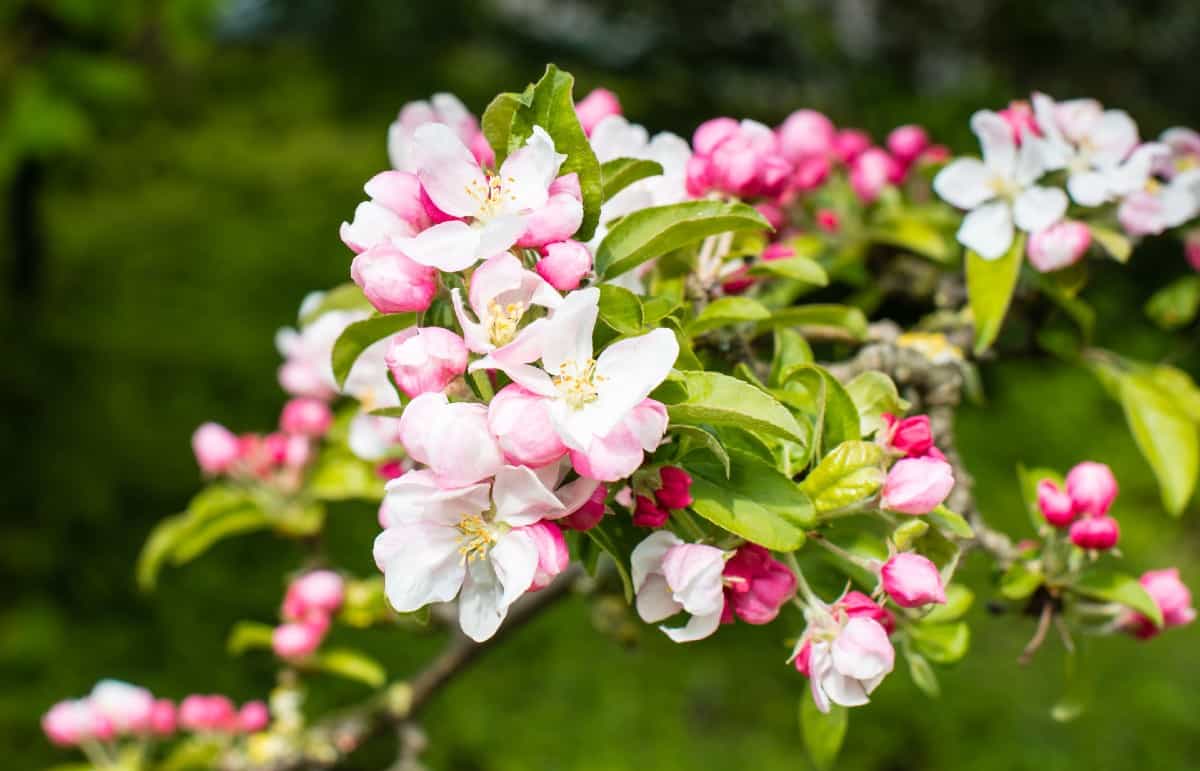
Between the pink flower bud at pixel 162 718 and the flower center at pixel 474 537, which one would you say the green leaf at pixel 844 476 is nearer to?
the flower center at pixel 474 537

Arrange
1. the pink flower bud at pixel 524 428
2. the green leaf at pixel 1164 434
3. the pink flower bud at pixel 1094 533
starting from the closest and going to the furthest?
the pink flower bud at pixel 524 428 < the pink flower bud at pixel 1094 533 < the green leaf at pixel 1164 434

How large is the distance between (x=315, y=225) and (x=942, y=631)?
236 inches

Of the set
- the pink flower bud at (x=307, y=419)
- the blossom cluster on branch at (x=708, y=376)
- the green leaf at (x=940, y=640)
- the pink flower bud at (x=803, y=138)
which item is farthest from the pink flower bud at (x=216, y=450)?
the green leaf at (x=940, y=640)

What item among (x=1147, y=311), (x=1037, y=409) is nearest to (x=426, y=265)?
(x=1147, y=311)

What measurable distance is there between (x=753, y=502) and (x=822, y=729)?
0.26 metres

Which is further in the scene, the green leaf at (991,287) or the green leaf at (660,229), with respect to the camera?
the green leaf at (991,287)

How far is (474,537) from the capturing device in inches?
27.6

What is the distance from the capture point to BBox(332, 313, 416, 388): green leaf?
2.61ft

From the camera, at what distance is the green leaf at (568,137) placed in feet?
2.44

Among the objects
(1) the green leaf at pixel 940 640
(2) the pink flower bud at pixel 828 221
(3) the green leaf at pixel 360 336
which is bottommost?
(1) the green leaf at pixel 940 640

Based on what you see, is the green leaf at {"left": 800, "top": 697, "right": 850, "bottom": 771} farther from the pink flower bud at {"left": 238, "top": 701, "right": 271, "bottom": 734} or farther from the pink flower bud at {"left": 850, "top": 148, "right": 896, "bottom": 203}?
the pink flower bud at {"left": 238, "top": 701, "right": 271, "bottom": 734}

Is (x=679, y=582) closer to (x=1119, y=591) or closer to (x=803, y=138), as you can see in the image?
(x=1119, y=591)

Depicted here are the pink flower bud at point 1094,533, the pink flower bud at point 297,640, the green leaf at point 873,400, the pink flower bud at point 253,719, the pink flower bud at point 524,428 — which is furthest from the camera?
the pink flower bud at point 253,719

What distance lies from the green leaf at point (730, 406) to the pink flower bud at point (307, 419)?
804 millimetres
